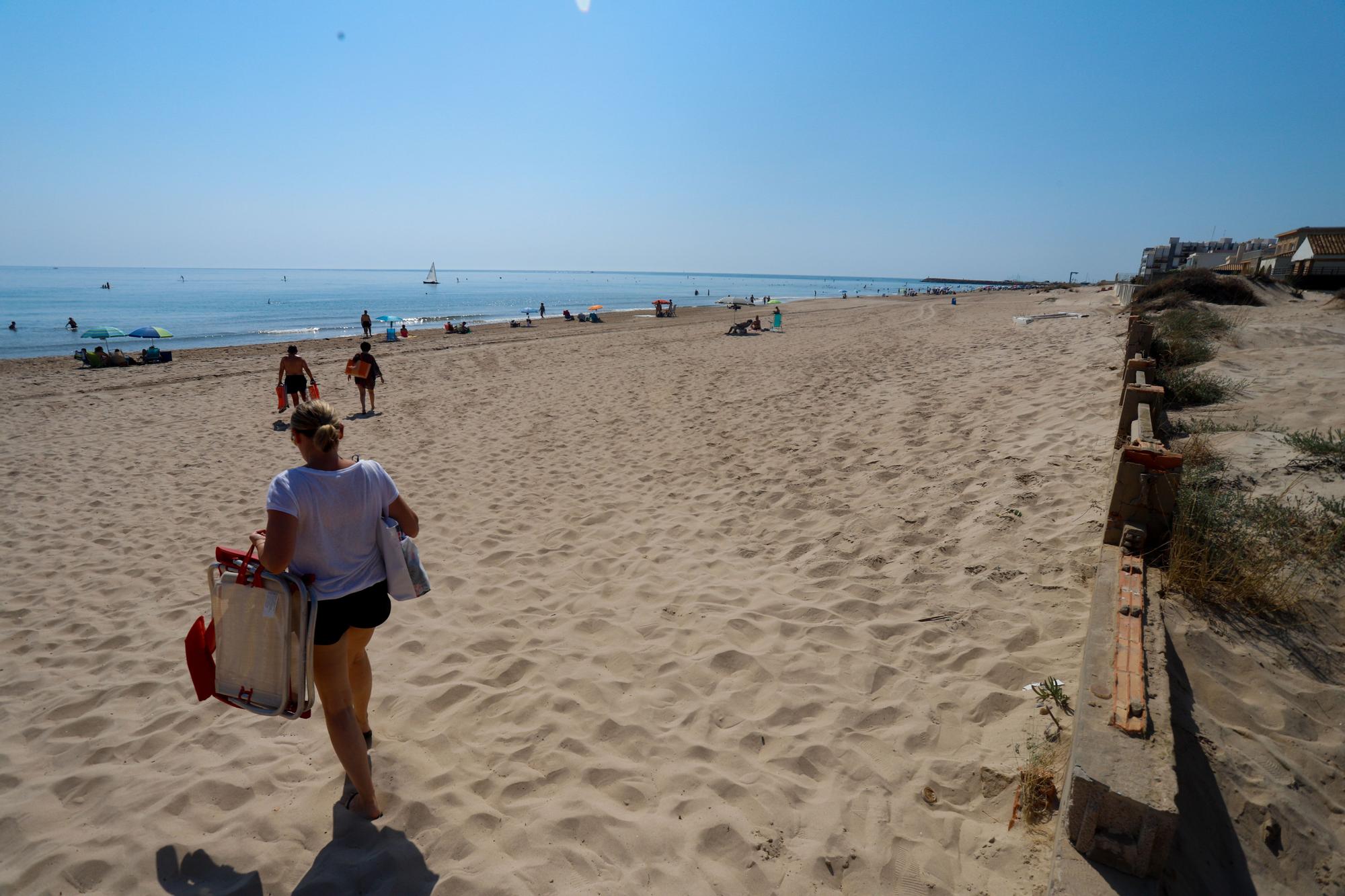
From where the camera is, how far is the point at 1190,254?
58.9 metres

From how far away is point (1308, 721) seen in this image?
Answer: 2.73 m

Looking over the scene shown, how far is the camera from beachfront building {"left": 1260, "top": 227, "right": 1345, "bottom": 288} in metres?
27.0

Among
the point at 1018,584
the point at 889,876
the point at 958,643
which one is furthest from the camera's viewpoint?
the point at 1018,584

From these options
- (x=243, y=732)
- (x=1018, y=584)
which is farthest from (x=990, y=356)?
(x=243, y=732)

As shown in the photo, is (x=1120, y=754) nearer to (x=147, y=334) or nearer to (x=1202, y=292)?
(x=1202, y=292)

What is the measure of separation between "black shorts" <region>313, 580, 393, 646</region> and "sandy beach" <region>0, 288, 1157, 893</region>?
0.88m

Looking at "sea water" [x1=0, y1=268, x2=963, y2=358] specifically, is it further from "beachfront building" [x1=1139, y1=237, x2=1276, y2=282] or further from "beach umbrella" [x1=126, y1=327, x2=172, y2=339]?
"beachfront building" [x1=1139, y1=237, x2=1276, y2=282]

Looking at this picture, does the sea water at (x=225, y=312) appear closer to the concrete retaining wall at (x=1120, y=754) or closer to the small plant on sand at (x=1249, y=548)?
the concrete retaining wall at (x=1120, y=754)

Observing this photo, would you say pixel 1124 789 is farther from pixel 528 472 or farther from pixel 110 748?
pixel 528 472

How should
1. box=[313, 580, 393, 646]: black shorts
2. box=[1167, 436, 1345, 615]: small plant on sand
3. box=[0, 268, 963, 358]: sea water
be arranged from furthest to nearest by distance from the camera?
box=[0, 268, 963, 358]: sea water, box=[1167, 436, 1345, 615]: small plant on sand, box=[313, 580, 393, 646]: black shorts

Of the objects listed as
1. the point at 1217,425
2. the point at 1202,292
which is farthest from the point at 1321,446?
the point at 1202,292

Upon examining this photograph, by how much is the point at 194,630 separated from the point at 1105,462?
6.90 meters

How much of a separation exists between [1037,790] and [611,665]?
2290mm

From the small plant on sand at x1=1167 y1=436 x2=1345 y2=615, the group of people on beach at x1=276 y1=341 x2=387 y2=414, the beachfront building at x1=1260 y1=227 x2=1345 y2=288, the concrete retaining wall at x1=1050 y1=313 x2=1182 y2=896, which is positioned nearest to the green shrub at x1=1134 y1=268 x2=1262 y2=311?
the beachfront building at x1=1260 y1=227 x2=1345 y2=288
